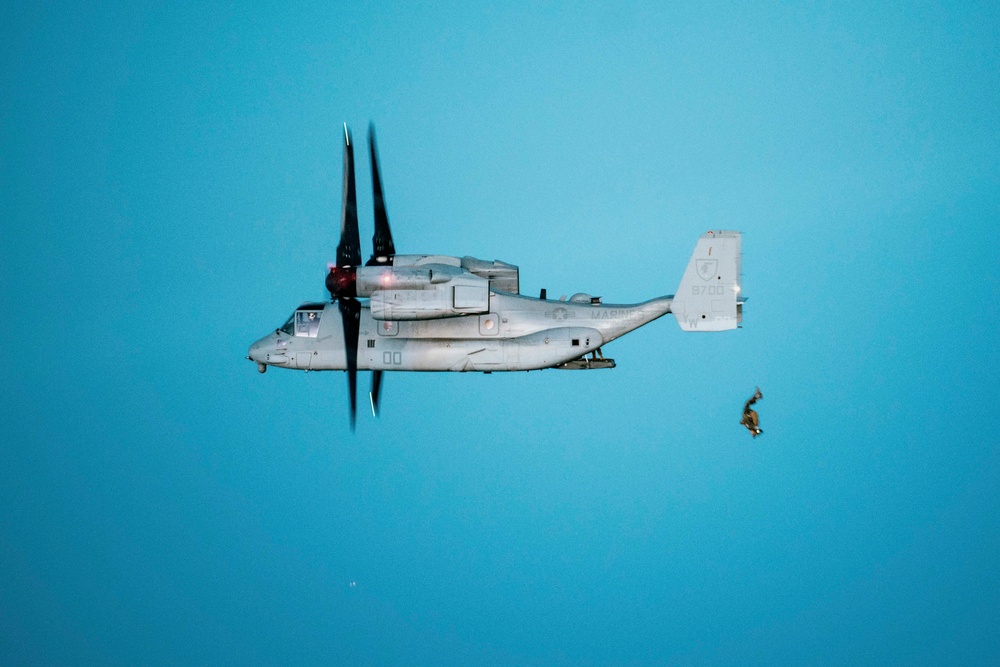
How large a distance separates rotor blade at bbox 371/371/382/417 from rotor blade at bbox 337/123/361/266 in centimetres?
397

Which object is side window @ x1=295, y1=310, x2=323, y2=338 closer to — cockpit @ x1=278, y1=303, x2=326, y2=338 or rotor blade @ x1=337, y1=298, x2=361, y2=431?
cockpit @ x1=278, y1=303, x2=326, y2=338

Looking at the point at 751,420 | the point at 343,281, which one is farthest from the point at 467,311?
the point at 751,420

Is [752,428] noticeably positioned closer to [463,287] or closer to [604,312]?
[604,312]

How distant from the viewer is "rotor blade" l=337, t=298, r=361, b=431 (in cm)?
3338

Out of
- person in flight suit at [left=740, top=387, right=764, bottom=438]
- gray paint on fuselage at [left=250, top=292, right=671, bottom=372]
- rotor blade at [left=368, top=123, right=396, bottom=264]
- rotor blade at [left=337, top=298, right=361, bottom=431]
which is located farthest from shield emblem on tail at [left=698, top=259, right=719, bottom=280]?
rotor blade at [left=337, top=298, right=361, bottom=431]

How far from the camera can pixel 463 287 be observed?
3234cm

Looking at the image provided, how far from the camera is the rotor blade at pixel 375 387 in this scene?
35625 millimetres

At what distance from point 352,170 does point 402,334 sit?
4660mm

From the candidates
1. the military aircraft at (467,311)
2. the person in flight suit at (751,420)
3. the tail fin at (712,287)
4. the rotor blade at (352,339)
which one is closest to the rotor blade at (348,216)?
the military aircraft at (467,311)

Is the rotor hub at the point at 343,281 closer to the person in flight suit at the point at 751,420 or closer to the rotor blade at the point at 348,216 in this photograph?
the rotor blade at the point at 348,216

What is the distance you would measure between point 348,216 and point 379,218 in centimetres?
120

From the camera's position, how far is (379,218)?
34.0 metres

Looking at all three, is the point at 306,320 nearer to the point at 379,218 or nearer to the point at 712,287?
the point at 379,218

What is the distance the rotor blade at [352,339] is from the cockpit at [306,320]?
4.41 feet
